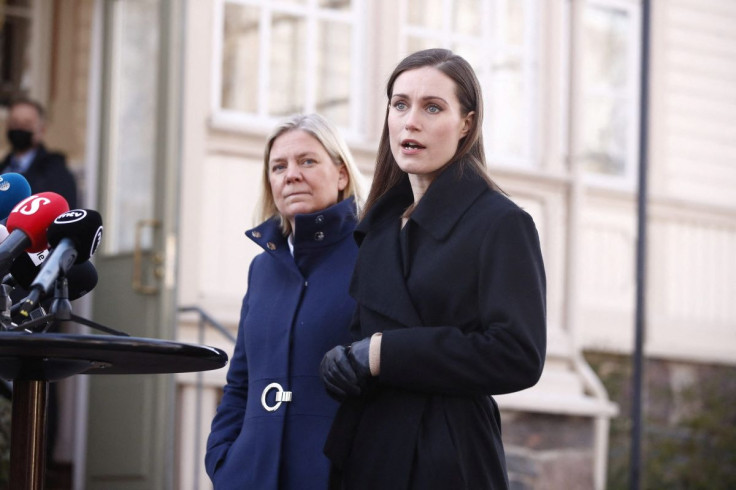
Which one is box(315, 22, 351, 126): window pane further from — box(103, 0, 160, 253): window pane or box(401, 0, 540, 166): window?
box(103, 0, 160, 253): window pane

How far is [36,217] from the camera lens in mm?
2785

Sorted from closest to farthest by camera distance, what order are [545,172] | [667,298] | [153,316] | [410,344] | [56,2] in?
[410,344] < [153,316] < [545,172] < [56,2] < [667,298]

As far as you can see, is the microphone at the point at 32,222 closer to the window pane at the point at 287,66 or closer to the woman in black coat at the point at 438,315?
the woman in black coat at the point at 438,315

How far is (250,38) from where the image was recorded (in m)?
7.96

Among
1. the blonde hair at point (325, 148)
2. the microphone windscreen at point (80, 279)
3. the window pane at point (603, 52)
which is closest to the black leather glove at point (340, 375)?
the microphone windscreen at point (80, 279)

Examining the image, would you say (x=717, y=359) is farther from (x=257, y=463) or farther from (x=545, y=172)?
(x=257, y=463)

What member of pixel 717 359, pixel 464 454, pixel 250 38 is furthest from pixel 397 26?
pixel 464 454

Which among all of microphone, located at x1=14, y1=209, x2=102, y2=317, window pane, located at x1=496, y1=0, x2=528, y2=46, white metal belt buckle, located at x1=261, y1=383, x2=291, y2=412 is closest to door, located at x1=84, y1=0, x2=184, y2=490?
window pane, located at x1=496, y1=0, x2=528, y2=46

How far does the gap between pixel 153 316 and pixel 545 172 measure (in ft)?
9.55

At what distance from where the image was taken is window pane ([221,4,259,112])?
7.82m

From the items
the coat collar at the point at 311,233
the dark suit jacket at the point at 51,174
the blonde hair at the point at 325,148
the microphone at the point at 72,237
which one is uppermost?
the dark suit jacket at the point at 51,174

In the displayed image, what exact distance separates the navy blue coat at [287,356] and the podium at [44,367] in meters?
0.60

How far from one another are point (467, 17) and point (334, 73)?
4.30 feet

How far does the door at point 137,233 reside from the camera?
23.1 ft
